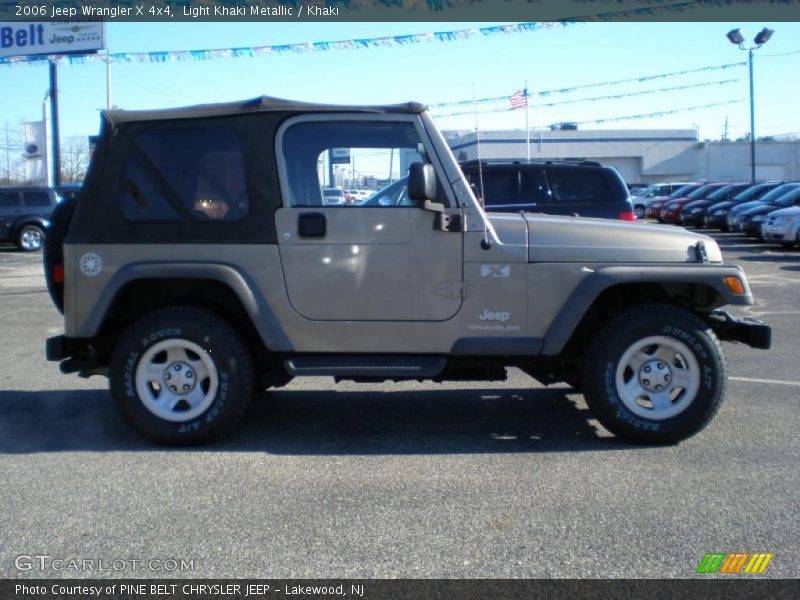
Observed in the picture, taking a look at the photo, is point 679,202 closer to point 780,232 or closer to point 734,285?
point 780,232

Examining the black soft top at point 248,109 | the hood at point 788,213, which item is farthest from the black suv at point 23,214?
the black soft top at point 248,109

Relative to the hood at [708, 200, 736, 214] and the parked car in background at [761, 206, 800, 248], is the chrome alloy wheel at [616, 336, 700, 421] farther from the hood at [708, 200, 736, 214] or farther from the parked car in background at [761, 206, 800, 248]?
the hood at [708, 200, 736, 214]

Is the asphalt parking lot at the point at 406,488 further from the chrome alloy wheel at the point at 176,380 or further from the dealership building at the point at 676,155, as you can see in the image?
the dealership building at the point at 676,155

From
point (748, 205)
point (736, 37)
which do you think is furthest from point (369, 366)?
point (736, 37)

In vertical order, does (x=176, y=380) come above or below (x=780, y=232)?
below

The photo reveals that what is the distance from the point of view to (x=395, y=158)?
573 centimetres

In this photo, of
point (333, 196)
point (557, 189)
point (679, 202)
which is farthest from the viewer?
point (679, 202)

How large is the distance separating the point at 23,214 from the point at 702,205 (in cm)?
2135

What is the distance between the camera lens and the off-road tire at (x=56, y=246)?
5.56 metres

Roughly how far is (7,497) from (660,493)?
3.55m

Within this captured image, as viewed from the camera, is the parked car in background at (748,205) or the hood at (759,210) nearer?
the hood at (759,210)

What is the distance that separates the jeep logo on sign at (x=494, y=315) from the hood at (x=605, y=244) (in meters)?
0.39

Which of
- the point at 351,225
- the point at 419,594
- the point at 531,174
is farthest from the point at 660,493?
the point at 531,174

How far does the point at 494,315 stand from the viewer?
532cm
